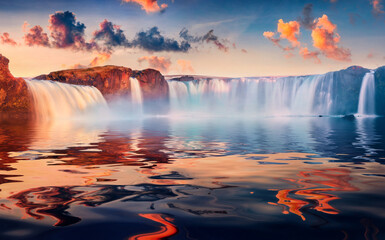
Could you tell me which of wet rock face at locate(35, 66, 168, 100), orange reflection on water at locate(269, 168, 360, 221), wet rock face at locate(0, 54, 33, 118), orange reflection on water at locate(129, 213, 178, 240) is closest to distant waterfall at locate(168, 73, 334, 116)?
wet rock face at locate(35, 66, 168, 100)

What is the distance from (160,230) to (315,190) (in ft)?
10.9

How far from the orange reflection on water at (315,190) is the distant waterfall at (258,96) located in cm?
9011

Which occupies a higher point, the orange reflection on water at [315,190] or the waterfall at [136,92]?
the waterfall at [136,92]

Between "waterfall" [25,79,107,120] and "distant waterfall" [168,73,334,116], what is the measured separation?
39.8 metres

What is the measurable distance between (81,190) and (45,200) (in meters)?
0.85

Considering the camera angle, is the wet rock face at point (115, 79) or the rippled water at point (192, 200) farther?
the wet rock face at point (115, 79)

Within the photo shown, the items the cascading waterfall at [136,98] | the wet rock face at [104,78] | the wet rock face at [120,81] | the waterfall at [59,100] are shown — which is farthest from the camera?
the cascading waterfall at [136,98]

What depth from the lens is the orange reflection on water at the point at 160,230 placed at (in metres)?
3.68

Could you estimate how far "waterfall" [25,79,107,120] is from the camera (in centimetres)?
5597

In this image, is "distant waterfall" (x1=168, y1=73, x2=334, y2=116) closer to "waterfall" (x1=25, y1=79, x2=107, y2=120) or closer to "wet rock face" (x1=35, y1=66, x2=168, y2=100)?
"wet rock face" (x1=35, y1=66, x2=168, y2=100)

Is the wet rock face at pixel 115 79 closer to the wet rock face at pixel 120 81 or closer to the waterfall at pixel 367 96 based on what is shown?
the wet rock face at pixel 120 81

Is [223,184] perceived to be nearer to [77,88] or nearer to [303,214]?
[303,214]

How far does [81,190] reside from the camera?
6.09 metres

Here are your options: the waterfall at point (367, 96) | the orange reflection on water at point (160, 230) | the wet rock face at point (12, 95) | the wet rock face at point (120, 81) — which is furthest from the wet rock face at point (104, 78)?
the orange reflection on water at point (160, 230)
